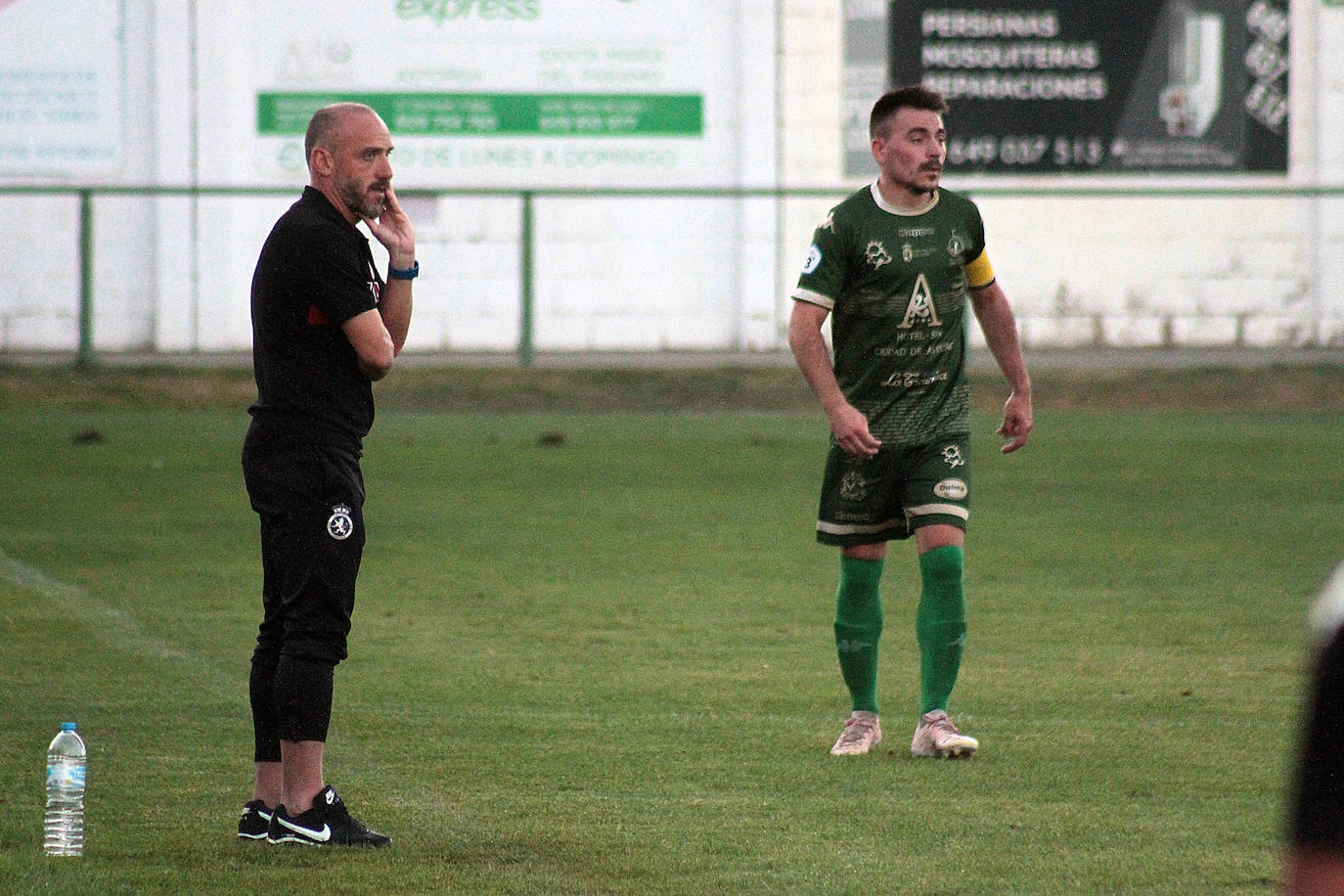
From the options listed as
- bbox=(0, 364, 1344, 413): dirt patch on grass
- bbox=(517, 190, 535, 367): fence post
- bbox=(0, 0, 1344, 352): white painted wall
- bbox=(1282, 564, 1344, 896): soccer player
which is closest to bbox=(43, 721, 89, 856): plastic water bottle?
bbox=(1282, 564, 1344, 896): soccer player

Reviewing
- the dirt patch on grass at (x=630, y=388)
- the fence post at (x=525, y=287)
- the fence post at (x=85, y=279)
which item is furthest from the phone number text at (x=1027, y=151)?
the fence post at (x=85, y=279)

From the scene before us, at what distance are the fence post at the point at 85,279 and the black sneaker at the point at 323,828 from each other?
14.7 metres

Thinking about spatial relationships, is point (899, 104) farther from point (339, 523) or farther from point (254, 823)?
point (254, 823)

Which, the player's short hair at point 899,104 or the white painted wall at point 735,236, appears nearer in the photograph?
the player's short hair at point 899,104

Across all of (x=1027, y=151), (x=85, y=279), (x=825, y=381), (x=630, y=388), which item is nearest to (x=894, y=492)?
(x=825, y=381)

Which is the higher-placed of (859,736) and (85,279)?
(85,279)

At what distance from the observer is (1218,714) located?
6.32 m

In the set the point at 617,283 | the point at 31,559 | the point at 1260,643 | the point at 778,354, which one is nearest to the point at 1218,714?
the point at 1260,643

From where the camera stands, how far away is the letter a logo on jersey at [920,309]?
5895 millimetres

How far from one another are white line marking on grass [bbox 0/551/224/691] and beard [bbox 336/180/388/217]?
270 cm

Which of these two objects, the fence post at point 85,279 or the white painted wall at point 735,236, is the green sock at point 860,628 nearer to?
the fence post at point 85,279

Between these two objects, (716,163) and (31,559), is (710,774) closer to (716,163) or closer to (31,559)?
(31,559)

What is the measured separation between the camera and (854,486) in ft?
19.6

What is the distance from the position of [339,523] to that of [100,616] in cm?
405
